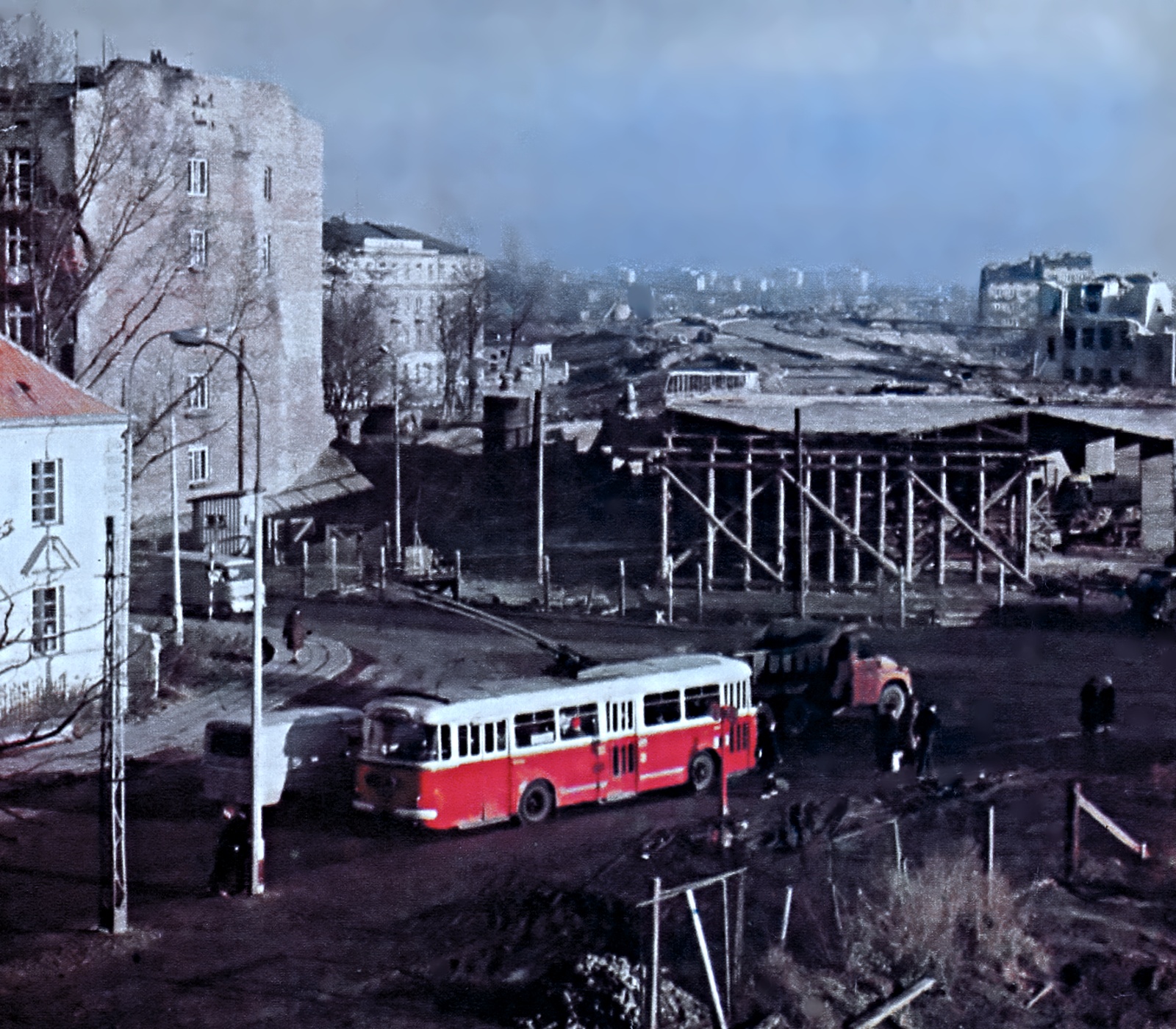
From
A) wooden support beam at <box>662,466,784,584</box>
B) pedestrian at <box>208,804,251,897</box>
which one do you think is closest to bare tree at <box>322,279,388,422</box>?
wooden support beam at <box>662,466,784,584</box>

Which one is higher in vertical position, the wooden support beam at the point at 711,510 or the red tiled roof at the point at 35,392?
the red tiled roof at the point at 35,392

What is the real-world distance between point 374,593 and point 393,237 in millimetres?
A: 26309

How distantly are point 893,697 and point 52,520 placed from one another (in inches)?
370

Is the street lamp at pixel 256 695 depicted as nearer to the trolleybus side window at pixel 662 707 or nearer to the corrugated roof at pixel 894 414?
the trolleybus side window at pixel 662 707

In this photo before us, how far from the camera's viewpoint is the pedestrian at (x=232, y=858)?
1398cm

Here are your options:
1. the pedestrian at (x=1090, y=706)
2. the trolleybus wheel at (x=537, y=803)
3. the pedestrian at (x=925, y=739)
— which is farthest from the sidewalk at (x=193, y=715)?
the pedestrian at (x=1090, y=706)

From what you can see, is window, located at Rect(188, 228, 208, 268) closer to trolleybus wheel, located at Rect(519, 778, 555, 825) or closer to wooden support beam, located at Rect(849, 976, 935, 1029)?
trolleybus wheel, located at Rect(519, 778, 555, 825)

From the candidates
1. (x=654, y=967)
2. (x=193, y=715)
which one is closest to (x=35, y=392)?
(x=193, y=715)

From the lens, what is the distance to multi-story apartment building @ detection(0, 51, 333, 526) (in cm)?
2992

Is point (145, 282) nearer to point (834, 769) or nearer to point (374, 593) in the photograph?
point (374, 593)

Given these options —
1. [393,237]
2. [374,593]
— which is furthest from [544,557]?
[393,237]

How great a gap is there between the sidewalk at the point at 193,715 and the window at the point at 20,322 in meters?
7.95

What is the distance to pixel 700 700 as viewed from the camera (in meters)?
17.1

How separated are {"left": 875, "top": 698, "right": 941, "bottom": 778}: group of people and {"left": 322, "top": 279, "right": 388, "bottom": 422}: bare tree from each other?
84.4 ft
